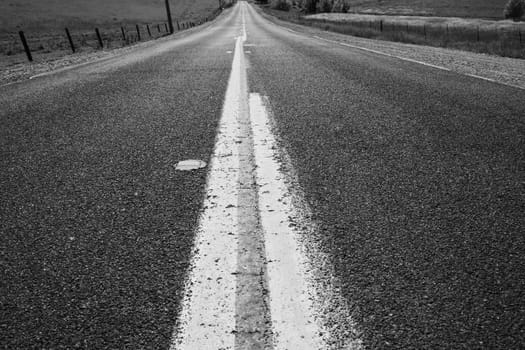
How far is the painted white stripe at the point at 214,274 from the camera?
3.03 ft

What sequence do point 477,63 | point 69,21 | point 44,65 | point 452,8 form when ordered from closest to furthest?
point 477,63
point 44,65
point 69,21
point 452,8

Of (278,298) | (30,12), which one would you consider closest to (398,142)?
(278,298)

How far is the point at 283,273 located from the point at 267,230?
9.8 inches

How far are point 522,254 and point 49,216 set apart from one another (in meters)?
1.95

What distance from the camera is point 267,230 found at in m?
1.35

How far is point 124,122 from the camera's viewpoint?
9.67 feet

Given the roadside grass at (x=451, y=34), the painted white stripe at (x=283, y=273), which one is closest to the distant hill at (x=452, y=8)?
the roadside grass at (x=451, y=34)

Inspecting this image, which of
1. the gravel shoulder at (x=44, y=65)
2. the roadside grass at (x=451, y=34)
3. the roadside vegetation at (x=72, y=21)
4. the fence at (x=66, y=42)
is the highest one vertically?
the roadside vegetation at (x=72, y=21)

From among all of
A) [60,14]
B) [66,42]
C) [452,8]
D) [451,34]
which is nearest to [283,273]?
[66,42]

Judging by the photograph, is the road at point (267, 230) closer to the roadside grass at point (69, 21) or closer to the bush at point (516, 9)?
the roadside grass at point (69, 21)

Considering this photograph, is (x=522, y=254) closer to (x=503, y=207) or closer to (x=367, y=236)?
(x=503, y=207)

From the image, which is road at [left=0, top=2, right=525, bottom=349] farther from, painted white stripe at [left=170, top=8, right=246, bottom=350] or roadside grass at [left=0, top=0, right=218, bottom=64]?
roadside grass at [left=0, top=0, right=218, bottom=64]

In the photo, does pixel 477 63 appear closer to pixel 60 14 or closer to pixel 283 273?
pixel 283 273

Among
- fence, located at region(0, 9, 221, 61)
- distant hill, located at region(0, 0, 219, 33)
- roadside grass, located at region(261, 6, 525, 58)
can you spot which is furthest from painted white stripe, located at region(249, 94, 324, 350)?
distant hill, located at region(0, 0, 219, 33)
